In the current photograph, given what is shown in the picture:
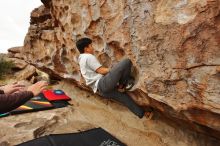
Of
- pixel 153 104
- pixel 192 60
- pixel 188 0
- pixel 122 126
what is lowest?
pixel 122 126

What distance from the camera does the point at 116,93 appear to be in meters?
4.41

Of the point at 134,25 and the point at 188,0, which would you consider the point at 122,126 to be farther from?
the point at 188,0

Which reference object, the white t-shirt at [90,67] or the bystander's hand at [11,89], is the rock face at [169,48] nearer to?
the white t-shirt at [90,67]

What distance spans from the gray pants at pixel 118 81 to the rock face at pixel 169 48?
0.16 m

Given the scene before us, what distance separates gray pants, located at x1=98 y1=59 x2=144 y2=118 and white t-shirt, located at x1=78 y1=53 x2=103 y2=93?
21 centimetres

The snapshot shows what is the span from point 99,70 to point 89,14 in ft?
4.91

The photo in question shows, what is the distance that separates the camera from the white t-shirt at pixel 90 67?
427cm

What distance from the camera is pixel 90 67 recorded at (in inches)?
171

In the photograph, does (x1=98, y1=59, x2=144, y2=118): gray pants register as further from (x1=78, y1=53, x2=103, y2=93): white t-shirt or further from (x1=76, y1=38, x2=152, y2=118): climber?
(x1=78, y1=53, x2=103, y2=93): white t-shirt

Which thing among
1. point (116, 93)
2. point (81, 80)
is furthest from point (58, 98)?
point (116, 93)

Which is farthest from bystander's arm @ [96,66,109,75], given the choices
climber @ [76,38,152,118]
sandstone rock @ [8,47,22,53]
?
sandstone rock @ [8,47,22,53]

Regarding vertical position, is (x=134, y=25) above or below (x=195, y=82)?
above

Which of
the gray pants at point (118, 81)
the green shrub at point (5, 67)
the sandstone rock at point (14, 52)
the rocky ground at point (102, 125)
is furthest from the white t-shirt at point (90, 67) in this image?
the sandstone rock at point (14, 52)

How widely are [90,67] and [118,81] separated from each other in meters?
0.61
